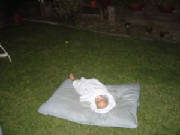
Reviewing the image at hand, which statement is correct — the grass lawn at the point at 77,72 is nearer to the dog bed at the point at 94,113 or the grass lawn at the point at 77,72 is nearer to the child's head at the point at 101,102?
the dog bed at the point at 94,113

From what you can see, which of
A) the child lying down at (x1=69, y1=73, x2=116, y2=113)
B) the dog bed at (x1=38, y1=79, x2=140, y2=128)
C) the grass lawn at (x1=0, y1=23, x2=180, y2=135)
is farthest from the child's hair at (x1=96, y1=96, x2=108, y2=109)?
the grass lawn at (x1=0, y1=23, x2=180, y2=135)

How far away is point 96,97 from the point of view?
2.60 m

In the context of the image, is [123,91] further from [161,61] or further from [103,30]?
[103,30]

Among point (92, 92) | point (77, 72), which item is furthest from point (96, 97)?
point (77, 72)

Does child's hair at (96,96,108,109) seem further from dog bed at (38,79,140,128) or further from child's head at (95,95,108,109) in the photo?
dog bed at (38,79,140,128)

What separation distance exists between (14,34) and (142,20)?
4149 mm

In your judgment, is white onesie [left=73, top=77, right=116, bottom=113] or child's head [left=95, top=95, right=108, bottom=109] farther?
white onesie [left=73, top=77, right=116, bottom=113]

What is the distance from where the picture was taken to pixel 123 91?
2.91 metres

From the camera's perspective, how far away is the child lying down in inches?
99.7

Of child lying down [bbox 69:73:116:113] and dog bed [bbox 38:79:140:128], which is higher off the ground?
child lying down [bbox 69:73:116:113]

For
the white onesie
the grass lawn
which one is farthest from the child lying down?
the grass lawn

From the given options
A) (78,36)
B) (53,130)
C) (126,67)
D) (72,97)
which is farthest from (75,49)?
(53,130)

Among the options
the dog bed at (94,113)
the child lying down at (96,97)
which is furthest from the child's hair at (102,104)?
the dog bed at (94,113)

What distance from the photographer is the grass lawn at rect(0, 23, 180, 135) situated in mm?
2527
